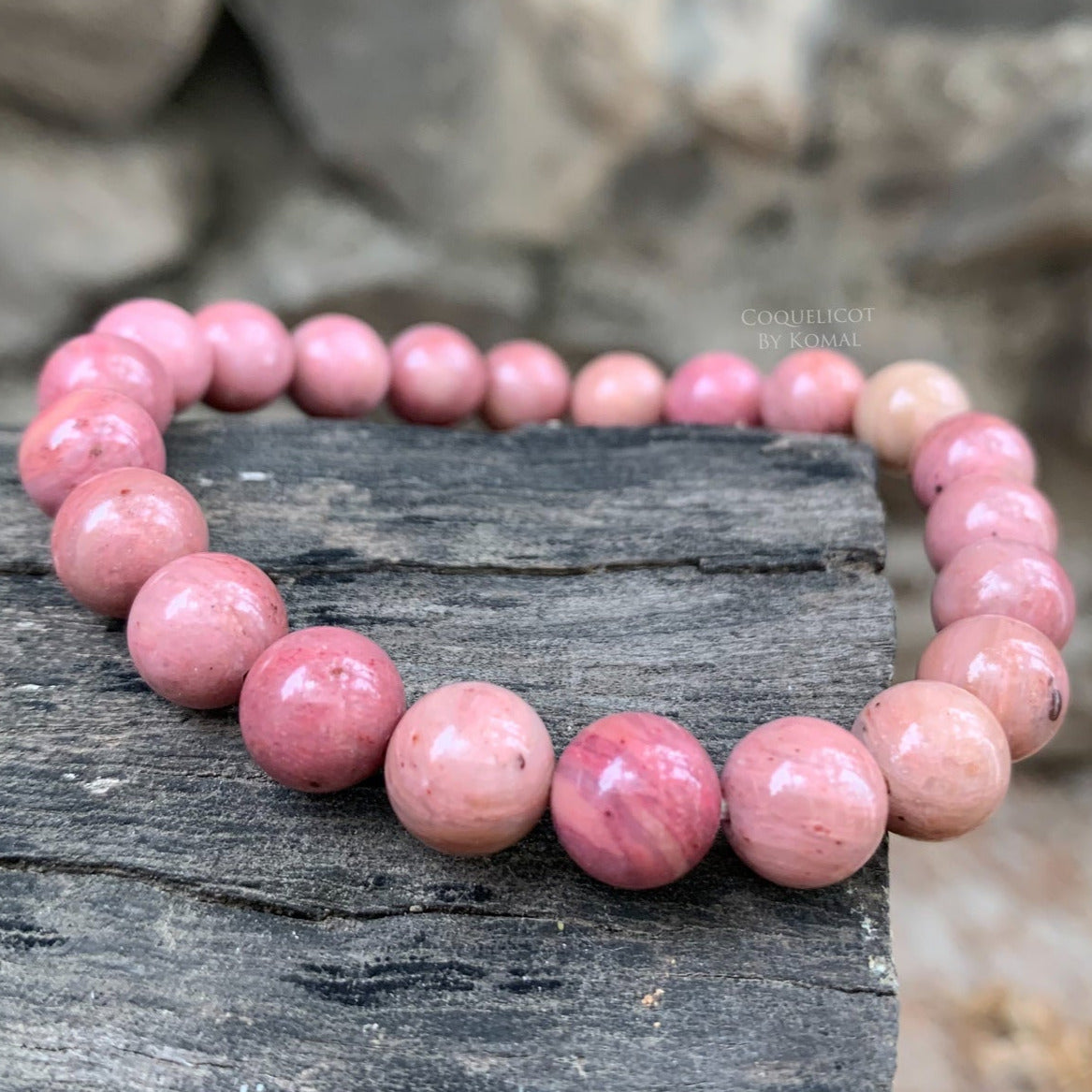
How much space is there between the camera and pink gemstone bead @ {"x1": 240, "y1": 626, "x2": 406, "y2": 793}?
0.55 metres

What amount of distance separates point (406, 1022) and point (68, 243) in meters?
1.01

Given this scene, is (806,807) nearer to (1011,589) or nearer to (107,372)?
(1011,589)

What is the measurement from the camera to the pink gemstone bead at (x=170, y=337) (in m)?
0.82

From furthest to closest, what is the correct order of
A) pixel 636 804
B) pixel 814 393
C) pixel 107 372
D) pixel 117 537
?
pixel 814 393, pixel 107 372, pixel 117 537, pixel 636 804

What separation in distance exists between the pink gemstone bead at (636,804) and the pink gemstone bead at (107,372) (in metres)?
0.45

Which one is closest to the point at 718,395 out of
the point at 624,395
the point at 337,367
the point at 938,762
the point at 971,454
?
the point at 624,395

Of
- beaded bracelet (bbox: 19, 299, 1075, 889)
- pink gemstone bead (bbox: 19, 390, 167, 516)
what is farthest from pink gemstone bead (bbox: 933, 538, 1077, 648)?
pink gemstone bead (bbox: 19, 390, 167, 516)

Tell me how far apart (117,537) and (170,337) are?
255 millimetres

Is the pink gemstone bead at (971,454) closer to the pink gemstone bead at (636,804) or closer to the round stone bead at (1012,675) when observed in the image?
the round stone bead at (1012,675)

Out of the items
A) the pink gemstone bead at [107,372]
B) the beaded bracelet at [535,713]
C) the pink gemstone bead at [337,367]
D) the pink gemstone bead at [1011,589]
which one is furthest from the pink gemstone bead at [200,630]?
the pink gemstone bead at [1011,589]

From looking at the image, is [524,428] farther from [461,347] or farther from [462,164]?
[462,164]

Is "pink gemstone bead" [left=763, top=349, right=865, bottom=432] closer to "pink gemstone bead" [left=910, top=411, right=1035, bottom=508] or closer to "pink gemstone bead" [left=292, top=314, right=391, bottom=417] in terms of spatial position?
"pink gemstone bead" [left=910, top=411, right=1035, bottom=508]

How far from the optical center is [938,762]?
0.56 m

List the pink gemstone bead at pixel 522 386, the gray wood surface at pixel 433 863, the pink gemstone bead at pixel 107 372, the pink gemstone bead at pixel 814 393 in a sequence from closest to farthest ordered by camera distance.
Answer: the gray wood surface at pixel 433 863
the pink gemstone bead at pixel 107 372
the pink gemstone bead at pixel 814 393
the pink gemstone bead at pixel 522 386
